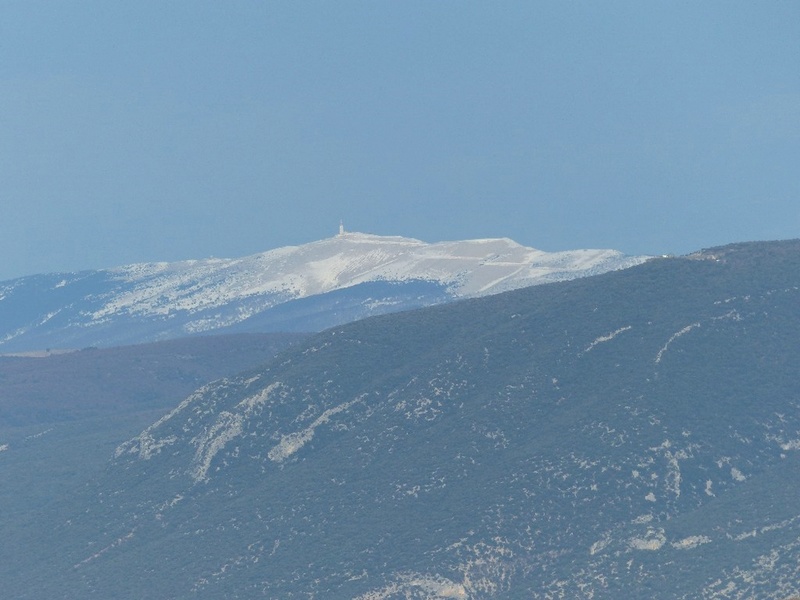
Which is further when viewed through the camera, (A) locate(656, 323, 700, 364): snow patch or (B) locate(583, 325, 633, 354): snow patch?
(B) locate(583, 325, 633, 354): snow patch

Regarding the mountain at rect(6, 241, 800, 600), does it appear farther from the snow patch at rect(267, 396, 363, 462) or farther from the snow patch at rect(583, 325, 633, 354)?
the snow patch at rect(583, 325, 633, 354)

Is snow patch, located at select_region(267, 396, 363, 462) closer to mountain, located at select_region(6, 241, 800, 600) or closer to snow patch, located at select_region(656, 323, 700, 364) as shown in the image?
mountain, located at select_region(6, 241, 800, 600)

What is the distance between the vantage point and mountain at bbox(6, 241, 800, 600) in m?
110

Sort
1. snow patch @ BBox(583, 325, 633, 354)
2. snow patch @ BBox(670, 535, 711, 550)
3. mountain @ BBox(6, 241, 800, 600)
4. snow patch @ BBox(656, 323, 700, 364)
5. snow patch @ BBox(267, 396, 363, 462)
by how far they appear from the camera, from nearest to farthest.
Result: 1. snow patch @ BBox(670, 535, 711, 550)
2. mountain @ BBox(6, 241, 800, 600)
3. snow patch @ BBox(656, 323, 700, 364)
4. snow patch @ BBox(583, 325, 633, 354)
5. snow patch @ BBox(267, 396, 363, 462)

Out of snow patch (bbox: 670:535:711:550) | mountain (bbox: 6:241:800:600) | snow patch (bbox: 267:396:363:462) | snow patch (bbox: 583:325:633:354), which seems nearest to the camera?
snow patch (bbox: 670:535:711:550)

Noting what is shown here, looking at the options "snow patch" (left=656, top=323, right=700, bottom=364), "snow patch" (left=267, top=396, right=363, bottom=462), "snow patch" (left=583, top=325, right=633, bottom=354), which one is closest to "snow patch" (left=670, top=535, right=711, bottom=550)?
"snow patch" (left=656, top=323, right=700, bottom=364)

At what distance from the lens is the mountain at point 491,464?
362 feet

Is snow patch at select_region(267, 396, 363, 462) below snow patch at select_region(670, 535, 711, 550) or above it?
above

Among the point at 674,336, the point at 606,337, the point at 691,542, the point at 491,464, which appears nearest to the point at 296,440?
the point at 491,464

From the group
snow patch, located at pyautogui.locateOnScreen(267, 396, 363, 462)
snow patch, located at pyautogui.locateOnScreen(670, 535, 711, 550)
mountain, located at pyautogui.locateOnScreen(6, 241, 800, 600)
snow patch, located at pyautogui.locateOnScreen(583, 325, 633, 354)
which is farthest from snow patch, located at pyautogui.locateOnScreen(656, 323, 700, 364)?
snow patch, located at pyautogui.locateOnScreen(670, 535, 711, 550)

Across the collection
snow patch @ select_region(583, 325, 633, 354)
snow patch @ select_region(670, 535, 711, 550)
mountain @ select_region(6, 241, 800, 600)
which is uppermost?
snow patch @ select_region(583, 325, 633, 354)

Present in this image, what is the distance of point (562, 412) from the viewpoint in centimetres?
12650

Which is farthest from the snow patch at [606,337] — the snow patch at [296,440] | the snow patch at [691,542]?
the snow patch at [691,542]

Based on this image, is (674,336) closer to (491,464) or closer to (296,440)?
(491,464)
